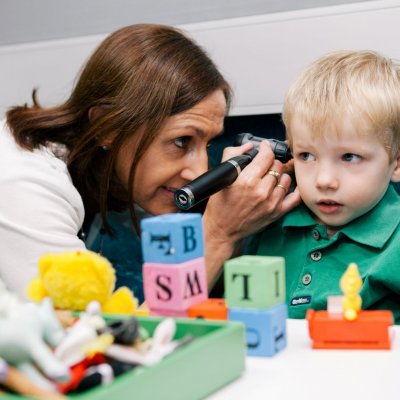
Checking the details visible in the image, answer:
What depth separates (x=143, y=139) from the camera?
1376 millimetres

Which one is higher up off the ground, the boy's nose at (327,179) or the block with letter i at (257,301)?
the block with letter i at (257,301)

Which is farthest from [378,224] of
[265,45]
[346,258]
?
[265,45]

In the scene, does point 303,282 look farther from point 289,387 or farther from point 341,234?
point 289,387

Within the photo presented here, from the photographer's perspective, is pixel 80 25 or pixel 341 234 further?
pixel 80 25

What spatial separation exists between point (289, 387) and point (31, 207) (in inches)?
27.9

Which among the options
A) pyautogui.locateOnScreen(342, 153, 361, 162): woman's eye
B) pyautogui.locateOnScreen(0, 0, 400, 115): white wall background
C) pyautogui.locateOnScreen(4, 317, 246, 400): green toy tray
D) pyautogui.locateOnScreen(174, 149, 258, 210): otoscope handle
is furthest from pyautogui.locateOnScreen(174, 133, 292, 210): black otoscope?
pyautogui.locateOnScreen(4, 317, 246, 400): green toy tray

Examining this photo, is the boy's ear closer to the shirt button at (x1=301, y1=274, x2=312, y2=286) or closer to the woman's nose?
the shirt button at (x1=301, y1=274, x2=312, y2=286)

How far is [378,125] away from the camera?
3.71ft

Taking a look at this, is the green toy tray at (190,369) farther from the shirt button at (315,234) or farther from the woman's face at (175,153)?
the woman's face at (175,153)

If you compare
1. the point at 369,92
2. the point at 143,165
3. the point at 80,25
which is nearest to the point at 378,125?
the point at 369,92

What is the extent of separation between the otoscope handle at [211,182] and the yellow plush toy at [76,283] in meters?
0.38

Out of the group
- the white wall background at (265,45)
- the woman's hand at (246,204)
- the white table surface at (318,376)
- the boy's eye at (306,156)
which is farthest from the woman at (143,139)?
the white table surface at (318,376)

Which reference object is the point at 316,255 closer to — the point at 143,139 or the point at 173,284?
the point at 143,139

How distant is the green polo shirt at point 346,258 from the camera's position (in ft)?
3.67
